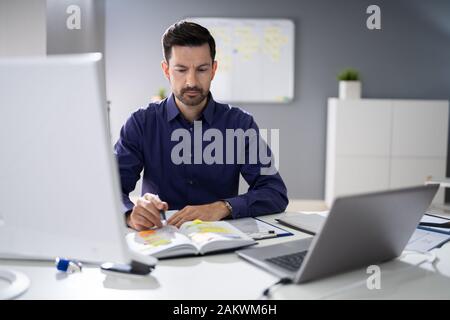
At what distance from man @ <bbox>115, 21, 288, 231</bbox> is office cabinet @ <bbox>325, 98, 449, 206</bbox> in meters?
2.51

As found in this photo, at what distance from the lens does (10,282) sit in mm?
928

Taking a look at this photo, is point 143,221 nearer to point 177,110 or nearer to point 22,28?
point 177,110

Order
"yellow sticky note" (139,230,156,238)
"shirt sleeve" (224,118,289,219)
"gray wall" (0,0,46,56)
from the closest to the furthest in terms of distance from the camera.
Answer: "yellow sticky note" (139,230,156,238), "shirt sleeve" (224,118,289,219), "gray wall" (0,0,46,56)

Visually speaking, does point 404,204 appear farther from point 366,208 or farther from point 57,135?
point 57,135

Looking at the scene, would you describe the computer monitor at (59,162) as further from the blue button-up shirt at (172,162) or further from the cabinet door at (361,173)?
the cabinet door at (361,173)

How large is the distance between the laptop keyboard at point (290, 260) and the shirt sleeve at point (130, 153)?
32.5 inches

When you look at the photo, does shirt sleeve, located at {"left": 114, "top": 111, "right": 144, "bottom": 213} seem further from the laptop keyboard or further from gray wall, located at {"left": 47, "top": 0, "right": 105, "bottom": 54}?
gray wall, located at {"left": 47, "top": 0, "right": 105, "bottom": 54}

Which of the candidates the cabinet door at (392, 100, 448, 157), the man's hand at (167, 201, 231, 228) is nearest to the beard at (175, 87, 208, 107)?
the man's hand at (167, 201, 231, 228)

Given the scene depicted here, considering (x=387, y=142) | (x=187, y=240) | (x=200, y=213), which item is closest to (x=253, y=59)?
(x=387, y=142)

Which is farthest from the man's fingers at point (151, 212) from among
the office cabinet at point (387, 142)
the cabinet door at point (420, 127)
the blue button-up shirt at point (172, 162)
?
the cabinet door at point (420, 127)

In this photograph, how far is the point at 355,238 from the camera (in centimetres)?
91

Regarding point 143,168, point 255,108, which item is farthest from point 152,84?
point 143,168

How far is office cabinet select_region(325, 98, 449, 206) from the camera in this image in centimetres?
418

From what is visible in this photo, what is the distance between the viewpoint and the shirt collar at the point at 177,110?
1.85 m
